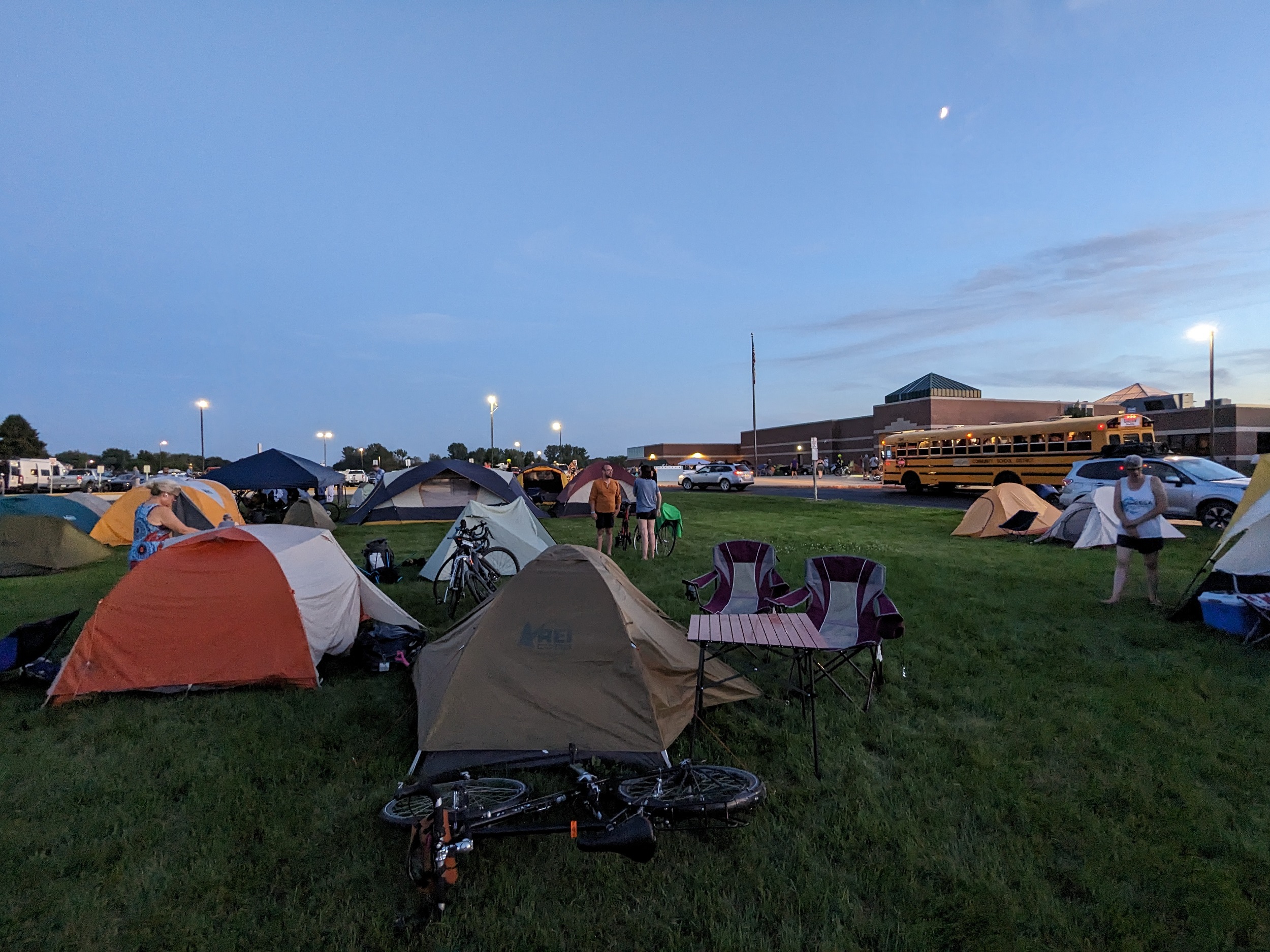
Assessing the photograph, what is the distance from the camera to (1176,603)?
7.64 meters

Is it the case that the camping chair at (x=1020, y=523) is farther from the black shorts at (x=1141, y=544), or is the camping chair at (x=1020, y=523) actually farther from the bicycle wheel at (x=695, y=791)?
the bicycle wheel at (x=695, y=791)

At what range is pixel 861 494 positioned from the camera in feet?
101

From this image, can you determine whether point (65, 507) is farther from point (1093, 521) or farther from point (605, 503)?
point (1093, 521)

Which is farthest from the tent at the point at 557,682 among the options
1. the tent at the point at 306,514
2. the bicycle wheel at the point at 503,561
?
the tent at the point at 306,514

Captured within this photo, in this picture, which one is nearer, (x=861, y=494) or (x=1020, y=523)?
(x=1020, y=523)

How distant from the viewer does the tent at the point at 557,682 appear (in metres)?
4.02

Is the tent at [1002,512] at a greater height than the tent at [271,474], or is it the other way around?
the tent at [271,474]

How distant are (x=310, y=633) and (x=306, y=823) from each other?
2467mm

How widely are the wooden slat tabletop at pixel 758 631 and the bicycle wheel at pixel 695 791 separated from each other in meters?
0.82

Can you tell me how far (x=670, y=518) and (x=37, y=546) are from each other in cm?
1156

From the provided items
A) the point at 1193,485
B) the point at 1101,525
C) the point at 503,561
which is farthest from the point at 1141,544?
the point at 1193,485

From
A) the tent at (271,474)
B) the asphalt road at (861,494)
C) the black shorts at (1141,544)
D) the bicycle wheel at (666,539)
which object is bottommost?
the asphalt road at (861,494)

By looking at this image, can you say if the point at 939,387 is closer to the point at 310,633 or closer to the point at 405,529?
the point at 405,529

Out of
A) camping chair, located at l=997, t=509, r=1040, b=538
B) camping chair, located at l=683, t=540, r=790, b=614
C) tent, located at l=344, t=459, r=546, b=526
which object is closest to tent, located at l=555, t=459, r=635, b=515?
tent, located at l=344, t=459, r=546, b=526
